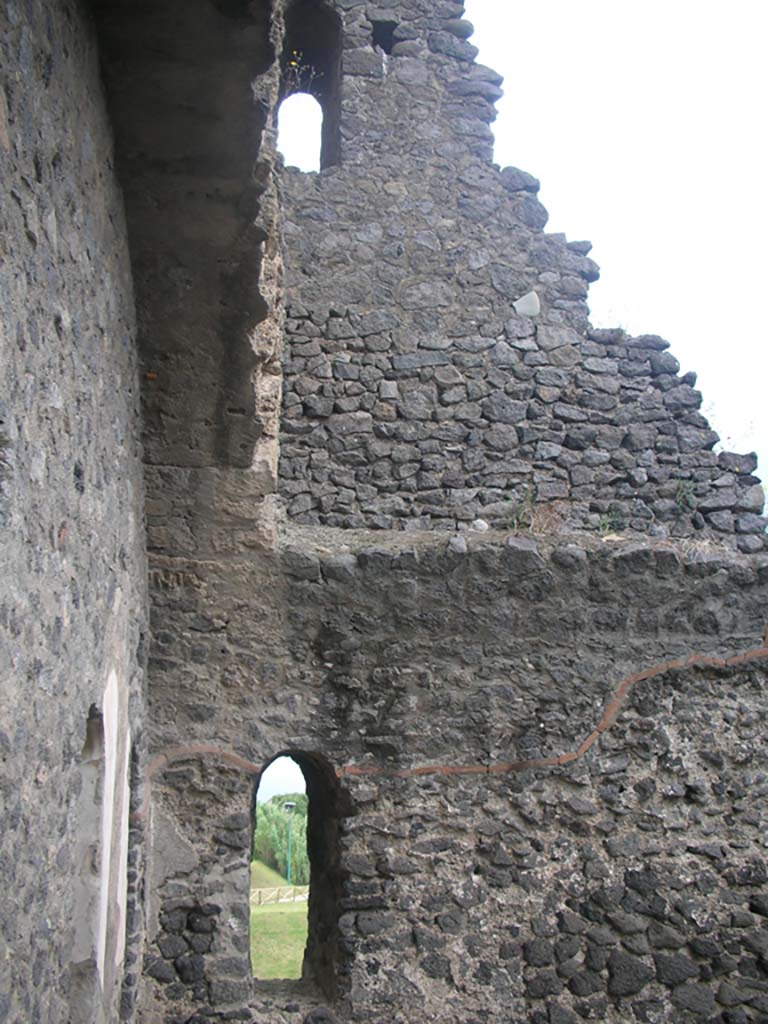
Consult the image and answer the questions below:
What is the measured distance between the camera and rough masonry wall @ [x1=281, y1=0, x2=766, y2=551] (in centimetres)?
689

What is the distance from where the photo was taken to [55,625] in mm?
2715

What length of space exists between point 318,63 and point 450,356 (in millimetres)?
2982

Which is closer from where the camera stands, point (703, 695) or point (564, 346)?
point (703, 695)

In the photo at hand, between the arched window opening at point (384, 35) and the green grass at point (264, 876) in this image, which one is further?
the green grass at point (264, 876)

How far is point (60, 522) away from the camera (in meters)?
2.76

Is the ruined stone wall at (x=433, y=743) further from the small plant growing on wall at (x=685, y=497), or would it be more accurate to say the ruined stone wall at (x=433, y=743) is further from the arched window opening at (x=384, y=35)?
the arched window opening at (x=384, y=35)

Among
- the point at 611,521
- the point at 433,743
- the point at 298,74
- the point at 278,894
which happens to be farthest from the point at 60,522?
the point at 278,894

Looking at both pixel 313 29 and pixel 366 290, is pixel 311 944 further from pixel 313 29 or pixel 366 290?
pixel 313 29

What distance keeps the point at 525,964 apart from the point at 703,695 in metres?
1.69

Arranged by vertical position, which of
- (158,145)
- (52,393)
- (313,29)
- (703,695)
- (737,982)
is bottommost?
(737,982)

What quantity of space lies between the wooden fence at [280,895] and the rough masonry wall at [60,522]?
11.0 m

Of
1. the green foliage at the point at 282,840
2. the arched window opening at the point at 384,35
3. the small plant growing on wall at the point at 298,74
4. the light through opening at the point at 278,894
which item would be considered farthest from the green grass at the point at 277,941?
the green foliage at the point at 282,840

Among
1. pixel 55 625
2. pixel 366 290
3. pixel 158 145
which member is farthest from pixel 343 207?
pixel 55 625

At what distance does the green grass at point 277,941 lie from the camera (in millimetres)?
8188
